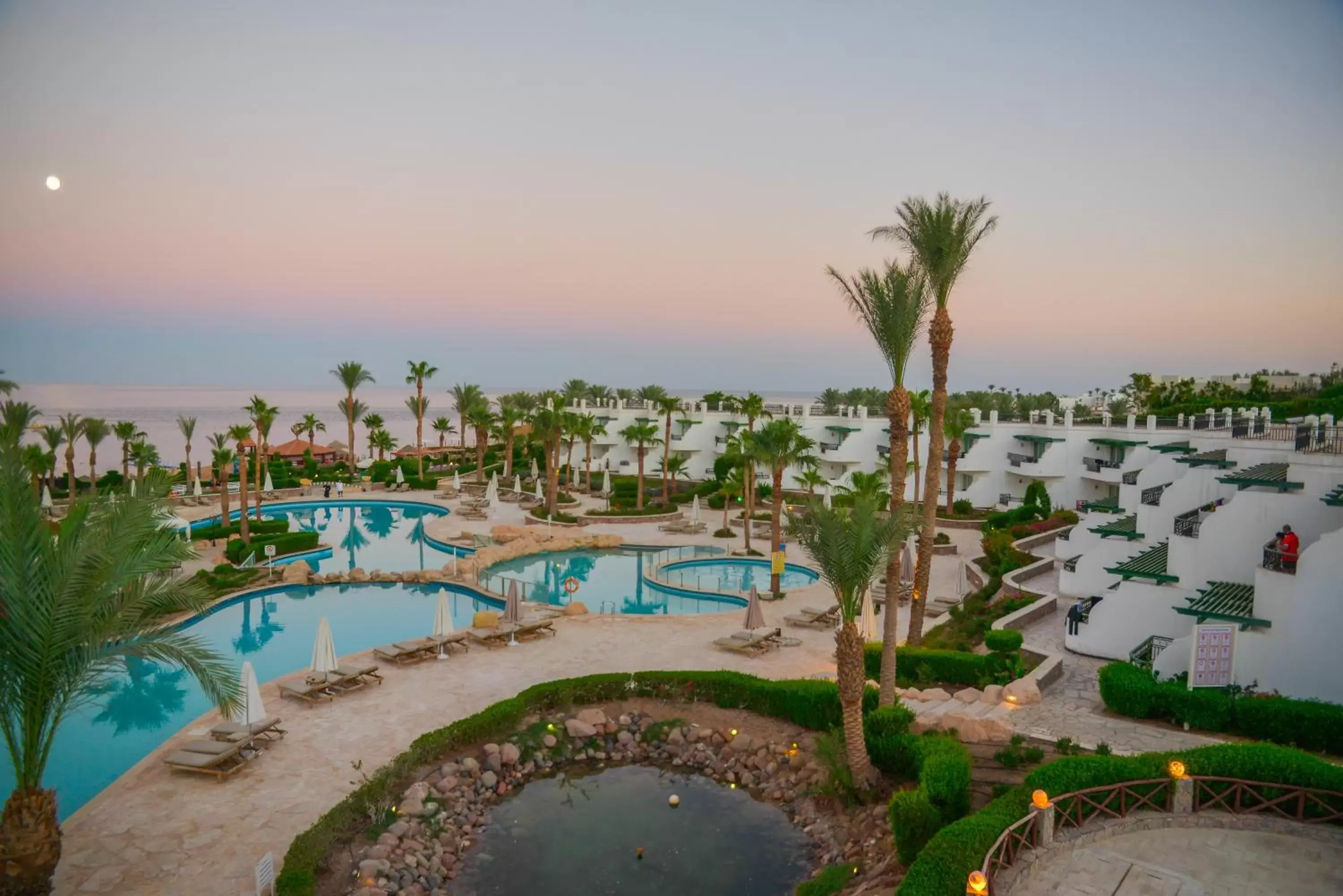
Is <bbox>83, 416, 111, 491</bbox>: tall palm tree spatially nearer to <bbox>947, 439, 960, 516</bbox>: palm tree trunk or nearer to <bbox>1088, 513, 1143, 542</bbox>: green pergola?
<bbox>947, 439, 960, 516</bbox>: palm tree trunk

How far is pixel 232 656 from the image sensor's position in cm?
2202

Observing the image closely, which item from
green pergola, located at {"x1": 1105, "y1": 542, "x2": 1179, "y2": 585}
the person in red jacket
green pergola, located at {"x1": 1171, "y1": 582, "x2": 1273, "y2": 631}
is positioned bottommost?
green pergola, located at {"x1": 1171, "y1": 582, "x2": 1273, "y2": 631}

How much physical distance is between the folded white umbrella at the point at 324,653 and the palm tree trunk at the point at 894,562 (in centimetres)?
1198

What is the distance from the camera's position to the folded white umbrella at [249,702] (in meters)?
13.9

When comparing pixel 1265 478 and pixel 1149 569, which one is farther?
pixel 1149 569

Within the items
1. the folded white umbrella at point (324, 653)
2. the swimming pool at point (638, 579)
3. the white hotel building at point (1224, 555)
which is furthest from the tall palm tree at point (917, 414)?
the folded white umbrella at point (324, 653)

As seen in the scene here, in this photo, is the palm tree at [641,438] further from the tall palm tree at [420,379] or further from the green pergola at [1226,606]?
the green pergola at [1226,606]

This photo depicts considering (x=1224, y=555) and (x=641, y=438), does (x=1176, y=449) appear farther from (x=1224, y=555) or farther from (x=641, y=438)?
(x=641, y=438)

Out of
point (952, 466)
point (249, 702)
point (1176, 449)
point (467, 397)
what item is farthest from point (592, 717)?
point (467, 397)

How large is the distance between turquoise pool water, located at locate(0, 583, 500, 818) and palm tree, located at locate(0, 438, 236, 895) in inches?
31.5

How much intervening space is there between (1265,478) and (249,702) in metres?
21.7

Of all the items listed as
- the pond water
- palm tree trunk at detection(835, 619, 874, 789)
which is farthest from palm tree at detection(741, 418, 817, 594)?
palm tree trunk at detection(835, 619, 874, 789)

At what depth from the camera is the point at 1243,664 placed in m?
14.2

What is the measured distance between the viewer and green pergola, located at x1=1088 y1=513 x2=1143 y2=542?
21.0 meters
